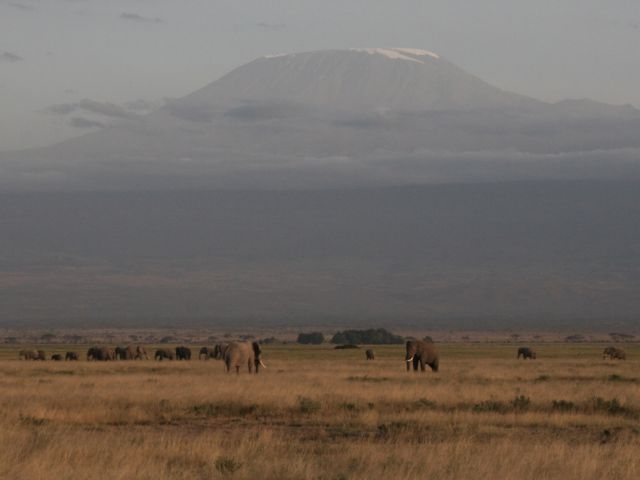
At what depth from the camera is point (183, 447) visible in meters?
18.1

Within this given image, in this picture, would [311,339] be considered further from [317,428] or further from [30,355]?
[317,428]

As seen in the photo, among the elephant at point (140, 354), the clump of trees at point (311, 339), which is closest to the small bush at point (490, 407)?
the elephant at point (140, 354)

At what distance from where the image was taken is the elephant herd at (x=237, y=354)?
4462cm

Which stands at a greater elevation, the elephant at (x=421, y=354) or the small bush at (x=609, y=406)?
the elephant at (x=421, y=354)

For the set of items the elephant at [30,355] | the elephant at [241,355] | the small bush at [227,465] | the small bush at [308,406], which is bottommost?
the small bush at [227,465]

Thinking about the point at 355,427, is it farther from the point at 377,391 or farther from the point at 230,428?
the point at 377,391

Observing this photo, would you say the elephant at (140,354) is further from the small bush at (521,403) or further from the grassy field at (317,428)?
the small bush at (521,403)

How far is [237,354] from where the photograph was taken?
44438mm

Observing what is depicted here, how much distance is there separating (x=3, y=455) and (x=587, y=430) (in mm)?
10894

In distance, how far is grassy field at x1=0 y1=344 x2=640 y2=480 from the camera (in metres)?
15.9

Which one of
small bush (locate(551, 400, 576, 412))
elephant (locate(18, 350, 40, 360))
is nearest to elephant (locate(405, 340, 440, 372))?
small bush (locate(551, 400, 576, 412))

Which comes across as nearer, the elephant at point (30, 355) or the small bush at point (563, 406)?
the small bush at point (563, 406)

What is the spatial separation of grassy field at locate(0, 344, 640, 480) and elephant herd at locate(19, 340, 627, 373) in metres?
4.88

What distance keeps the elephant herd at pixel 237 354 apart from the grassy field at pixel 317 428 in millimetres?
4878
